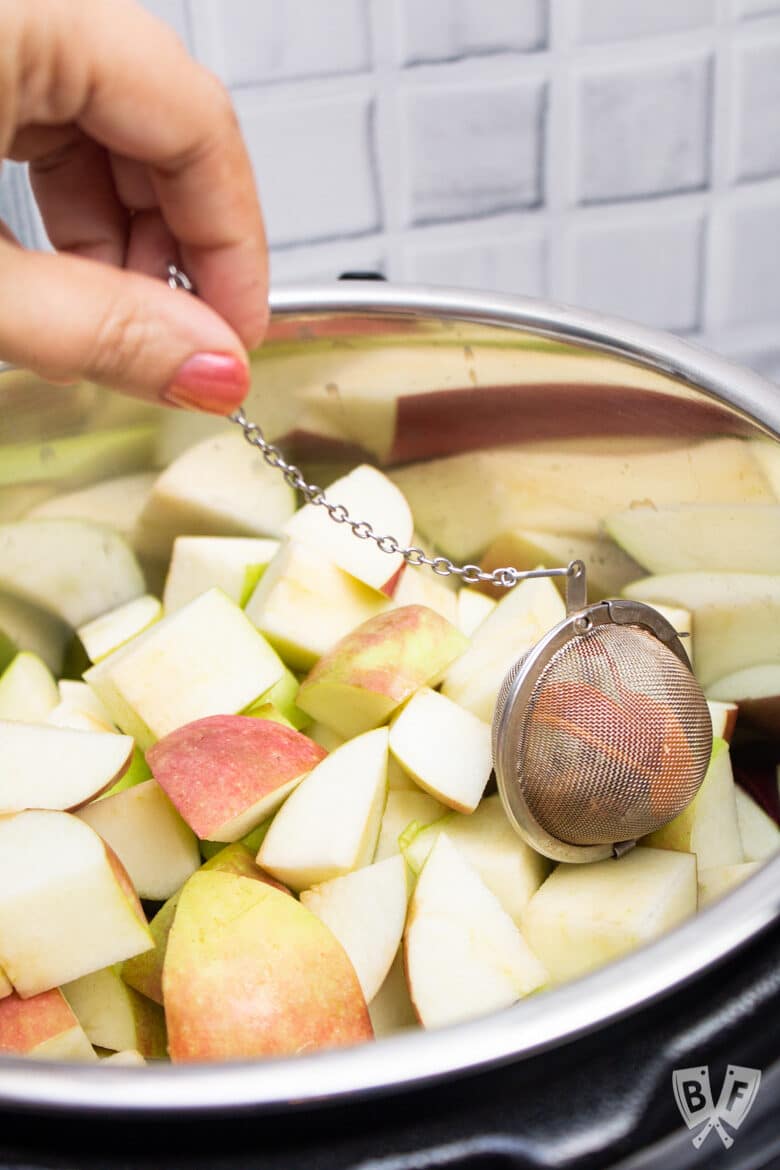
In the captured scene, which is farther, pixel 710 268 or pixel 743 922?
pixel 710 268

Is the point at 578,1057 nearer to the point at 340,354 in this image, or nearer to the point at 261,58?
the point at 340,354

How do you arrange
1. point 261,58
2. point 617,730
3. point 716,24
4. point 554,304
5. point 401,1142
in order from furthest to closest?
1. point 716,24
2. point 261,58
3. point 554,304
4. point 617,730
5. point 401,1142

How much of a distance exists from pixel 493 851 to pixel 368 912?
91mm

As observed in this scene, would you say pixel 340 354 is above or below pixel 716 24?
below

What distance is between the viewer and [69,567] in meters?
0.79

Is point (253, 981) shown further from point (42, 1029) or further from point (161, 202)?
point (161, 202)

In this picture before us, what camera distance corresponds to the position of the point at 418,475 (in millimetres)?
796

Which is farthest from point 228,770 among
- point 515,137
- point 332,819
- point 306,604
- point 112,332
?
point 515,137

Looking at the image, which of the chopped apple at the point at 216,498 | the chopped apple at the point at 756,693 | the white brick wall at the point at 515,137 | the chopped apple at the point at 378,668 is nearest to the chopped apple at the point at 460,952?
the chopped apple at the point at 378,668

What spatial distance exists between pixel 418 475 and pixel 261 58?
0.49 metres

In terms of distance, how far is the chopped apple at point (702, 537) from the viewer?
2.13 ft

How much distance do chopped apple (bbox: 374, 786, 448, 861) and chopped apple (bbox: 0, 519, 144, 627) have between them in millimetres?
290

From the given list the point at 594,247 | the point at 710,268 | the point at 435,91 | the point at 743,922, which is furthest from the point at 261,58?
the point at 743,922

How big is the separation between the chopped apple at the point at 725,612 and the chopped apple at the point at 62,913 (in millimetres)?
398
